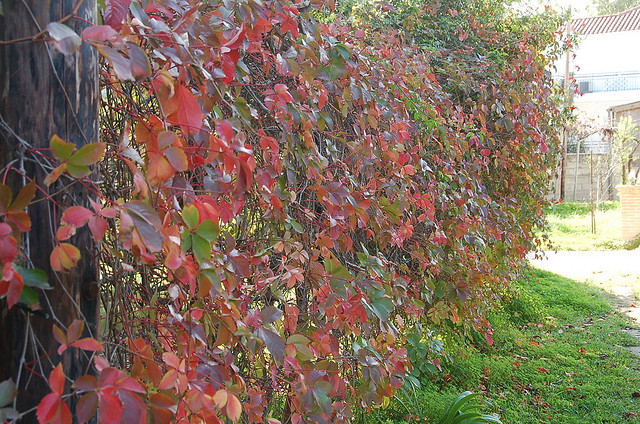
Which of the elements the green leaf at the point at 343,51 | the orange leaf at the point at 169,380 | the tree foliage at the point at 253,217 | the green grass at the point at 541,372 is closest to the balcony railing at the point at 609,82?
the green grass at the point at 541,372

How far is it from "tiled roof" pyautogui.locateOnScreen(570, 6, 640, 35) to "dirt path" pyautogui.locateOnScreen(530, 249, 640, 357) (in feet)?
67.8

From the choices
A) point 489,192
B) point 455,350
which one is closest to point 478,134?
point 489,192

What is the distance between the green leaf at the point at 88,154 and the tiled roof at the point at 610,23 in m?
31.7

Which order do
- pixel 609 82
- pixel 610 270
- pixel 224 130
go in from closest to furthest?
1. pixel 224 130
2. pixel 610 270
3. pixel 609 82

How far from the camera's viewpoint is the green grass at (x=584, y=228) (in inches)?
501

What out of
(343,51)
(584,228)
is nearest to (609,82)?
(584,228)

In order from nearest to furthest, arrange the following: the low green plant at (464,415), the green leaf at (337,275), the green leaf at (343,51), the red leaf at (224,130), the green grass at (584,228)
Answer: the red leaf at (224,130)
the green leaf at (337,275)
the green leaf at (343,51)
the low green plant at (464,415)
the green grass at (584,228)

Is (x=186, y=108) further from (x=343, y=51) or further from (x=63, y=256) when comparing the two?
(x=343, y=51)

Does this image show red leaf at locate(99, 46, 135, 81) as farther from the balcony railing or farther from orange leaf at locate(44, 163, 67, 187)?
the balcony railing

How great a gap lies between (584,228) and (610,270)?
4755mm

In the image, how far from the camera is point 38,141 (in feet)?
3.14

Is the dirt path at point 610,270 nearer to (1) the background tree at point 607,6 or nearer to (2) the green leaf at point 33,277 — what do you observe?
(2) the green leaf at point 33,277

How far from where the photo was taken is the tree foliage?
3.08 feet

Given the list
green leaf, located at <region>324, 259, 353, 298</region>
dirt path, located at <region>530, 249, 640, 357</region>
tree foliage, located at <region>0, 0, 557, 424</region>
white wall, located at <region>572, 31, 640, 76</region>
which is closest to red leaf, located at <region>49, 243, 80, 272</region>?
tree foliage, located at <region>0, 0, 557, 424</region>
